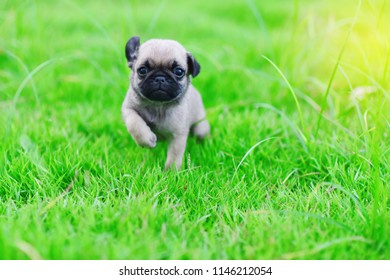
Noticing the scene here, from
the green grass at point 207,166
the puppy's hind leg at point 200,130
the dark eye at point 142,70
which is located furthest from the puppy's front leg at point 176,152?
the dark eye at point 142,70

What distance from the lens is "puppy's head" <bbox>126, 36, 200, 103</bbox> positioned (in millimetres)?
3271

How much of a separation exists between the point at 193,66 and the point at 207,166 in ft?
2.61

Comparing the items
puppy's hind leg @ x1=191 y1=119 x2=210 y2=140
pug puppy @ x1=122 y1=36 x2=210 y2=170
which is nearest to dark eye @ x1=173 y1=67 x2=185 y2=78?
pug puppy @ x1=122 y1=36 x2=210 y2=170

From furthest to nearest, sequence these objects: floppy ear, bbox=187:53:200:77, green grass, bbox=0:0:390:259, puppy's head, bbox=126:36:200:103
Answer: floppy ear, bbox=187:53:200:77, puppy's head, bbox=126:36:200:103, green grass, bbox=0:0:390:259

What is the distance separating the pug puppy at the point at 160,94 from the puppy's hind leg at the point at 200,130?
8.9 inches

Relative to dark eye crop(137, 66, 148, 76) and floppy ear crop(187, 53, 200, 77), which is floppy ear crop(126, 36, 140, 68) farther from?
floppy ear crop(187, 53, 200, 77)

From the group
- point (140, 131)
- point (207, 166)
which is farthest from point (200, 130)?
point (140, 131)

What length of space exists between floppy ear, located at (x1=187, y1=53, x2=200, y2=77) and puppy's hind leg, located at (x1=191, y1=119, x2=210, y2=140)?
59 centimetres

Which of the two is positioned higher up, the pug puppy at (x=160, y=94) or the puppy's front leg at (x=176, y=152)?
the pug puppy at (x=160, y=94)

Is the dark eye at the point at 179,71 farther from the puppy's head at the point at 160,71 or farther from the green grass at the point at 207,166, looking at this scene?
the green grass at the point at 207,166

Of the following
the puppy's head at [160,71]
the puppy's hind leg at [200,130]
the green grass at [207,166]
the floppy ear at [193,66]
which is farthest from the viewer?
the puppy's hind leg at [200,130]

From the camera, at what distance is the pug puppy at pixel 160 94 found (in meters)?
3.30

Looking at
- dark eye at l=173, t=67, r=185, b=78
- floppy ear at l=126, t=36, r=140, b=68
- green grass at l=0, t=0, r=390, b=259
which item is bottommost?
A: green grass at l=0, t=0, r=390, b=259

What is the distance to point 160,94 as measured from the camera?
328 centimetres
